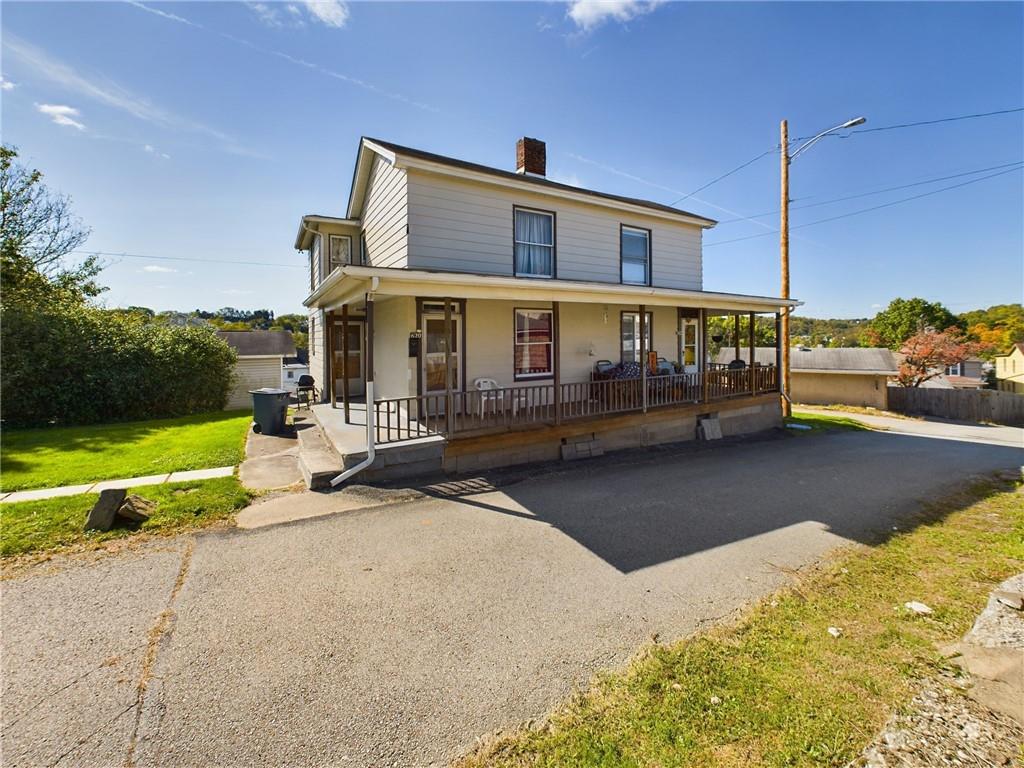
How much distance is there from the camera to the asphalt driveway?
269cm

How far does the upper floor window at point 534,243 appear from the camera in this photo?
436 inches

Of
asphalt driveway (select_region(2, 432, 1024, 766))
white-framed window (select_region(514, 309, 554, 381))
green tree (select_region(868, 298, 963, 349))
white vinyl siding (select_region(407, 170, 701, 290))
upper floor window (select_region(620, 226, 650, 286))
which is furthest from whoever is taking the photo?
green tree (select_region(868, 298, 963, 349))

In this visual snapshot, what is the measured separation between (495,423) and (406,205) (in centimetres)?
516

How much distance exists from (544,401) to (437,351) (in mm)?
2911

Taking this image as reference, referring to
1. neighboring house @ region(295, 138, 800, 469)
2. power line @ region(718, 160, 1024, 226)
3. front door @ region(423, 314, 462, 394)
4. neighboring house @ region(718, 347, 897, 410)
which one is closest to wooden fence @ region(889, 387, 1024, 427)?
neighboring house @ region(718, 347, 897, 410)

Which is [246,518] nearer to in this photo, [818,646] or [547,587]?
[547,587]

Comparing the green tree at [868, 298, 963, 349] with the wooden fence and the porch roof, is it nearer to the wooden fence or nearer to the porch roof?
the wooden fence

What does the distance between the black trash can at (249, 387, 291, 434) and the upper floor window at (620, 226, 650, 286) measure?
1009 cm

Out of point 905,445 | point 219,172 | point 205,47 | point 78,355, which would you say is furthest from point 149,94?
point 905,445

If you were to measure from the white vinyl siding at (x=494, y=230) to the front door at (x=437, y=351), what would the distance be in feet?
4.07

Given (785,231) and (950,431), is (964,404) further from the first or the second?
(785,231)

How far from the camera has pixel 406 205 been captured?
31.6ft

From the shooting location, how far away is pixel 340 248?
1428cm

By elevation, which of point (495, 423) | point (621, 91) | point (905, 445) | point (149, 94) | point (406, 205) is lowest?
point (905, 445)
